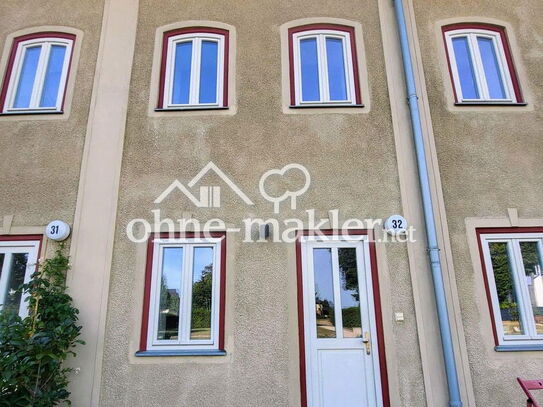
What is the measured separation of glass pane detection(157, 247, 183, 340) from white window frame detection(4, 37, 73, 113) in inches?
120

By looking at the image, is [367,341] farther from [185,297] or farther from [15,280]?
[15,280]

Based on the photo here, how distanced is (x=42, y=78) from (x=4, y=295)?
355 centimetres

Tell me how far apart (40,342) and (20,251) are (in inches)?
64.6

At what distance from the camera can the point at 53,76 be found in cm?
667

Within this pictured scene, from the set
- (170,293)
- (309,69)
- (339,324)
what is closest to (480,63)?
(309,69)

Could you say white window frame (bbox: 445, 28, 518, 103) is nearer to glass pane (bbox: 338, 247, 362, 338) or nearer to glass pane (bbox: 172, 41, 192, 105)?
glass pane (bbox: 338, 247, 362, 338)

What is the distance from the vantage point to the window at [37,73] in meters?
6.49

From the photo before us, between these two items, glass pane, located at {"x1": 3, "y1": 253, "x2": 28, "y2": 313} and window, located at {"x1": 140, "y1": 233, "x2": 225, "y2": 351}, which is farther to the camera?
glass pane, located at {"x1": 3, "y1": 253, "x2": 28, "y2": 313}

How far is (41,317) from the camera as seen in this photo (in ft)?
16.4

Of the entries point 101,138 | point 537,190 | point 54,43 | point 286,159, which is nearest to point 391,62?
point 286,159

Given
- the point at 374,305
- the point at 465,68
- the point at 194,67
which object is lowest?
the point at 374,305

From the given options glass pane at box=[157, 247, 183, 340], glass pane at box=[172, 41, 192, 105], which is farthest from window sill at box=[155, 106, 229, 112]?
glass pane at box=[157, 247, 183, 340]

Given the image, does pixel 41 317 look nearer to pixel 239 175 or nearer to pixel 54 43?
pixel 239 175

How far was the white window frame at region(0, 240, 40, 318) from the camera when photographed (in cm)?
546
